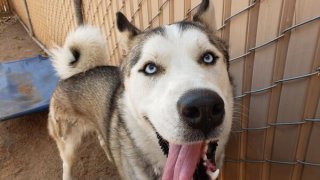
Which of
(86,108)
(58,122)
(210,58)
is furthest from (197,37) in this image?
(58,122)

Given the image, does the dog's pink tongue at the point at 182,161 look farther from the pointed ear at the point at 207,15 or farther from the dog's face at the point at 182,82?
the pointed ear at the point at 207,15

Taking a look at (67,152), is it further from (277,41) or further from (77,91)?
(277,41)

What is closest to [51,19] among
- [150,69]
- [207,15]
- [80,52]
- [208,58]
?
[80,52]

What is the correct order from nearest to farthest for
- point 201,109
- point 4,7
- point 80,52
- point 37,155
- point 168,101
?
point 201,109, point 168,101, point 80,52, point 37,155, point 4,7

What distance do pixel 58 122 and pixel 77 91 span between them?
0.40 meters

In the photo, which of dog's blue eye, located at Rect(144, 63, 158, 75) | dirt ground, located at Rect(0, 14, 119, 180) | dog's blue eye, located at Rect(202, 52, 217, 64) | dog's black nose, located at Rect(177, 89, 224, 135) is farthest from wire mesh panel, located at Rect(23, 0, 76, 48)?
dog's black nose, located at Rect(177, 89, 224, 135)

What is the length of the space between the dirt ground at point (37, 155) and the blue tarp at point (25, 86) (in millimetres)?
278

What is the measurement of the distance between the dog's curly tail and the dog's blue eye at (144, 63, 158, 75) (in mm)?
1281

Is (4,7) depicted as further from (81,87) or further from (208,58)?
(208,58)

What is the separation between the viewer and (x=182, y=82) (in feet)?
5.57

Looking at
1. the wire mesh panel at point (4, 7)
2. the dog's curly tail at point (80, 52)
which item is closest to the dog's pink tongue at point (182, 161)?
the dog's curly tail at point (80, 52)

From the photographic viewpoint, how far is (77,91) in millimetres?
3184

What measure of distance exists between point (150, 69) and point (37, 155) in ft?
8.47

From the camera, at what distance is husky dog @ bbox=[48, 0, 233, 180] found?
1649mm
